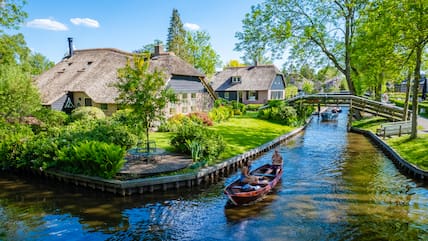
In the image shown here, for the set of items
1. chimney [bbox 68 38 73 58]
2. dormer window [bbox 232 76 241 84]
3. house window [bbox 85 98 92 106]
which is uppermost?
chimney [bbox 68 38 73 58]

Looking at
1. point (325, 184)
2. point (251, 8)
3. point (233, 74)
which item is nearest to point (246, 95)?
point (233, 74)

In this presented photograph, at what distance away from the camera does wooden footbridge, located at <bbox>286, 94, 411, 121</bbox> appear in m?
28.9

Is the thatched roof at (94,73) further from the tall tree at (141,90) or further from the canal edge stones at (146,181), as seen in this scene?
the canal edge stones at (146,181)

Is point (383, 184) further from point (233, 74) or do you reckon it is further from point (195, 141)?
point (233, 74)

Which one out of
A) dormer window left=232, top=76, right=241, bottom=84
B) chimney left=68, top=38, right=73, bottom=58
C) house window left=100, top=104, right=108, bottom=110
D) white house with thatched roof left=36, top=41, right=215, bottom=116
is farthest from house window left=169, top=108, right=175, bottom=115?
dormer window left=232, top=76, right=241, bottom=84

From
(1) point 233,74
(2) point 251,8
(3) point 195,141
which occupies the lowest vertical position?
(3) point 195,141

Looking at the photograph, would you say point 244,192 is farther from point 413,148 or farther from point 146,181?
point 413,148

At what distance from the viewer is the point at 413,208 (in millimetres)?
11781

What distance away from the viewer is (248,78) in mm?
50969

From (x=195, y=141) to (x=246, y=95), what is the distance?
118 feet

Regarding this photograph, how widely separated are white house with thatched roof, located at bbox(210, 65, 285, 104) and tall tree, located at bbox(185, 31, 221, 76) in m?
3.03

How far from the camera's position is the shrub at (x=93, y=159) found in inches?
521

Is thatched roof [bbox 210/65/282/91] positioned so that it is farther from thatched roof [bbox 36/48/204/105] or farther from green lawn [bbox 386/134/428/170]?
green lawn [bbox 386/134/428/170]

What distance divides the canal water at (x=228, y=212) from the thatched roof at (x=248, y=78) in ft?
111
